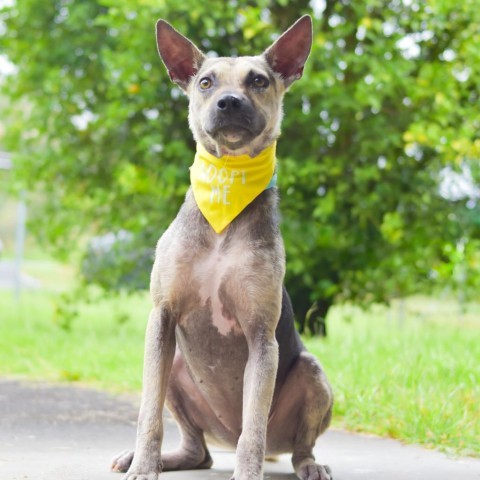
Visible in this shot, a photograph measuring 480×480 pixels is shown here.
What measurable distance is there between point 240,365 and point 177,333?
0.33m

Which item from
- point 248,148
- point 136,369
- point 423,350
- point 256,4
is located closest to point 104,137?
point 256,4

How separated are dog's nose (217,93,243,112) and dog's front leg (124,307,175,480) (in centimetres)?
95

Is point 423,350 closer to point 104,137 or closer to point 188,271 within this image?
point 188,271

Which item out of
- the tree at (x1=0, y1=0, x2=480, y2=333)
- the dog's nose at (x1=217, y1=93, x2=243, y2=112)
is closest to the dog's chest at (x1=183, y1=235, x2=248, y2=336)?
the dog's nose at (x1=217, y1=93, x2=243, y2=112)

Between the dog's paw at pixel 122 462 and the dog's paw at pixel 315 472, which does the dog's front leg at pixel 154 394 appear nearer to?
the dog's paw at pixel 122 462

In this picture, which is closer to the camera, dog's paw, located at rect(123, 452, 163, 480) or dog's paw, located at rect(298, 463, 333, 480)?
dog's paw, located at rect(123, 452, 163, 480)

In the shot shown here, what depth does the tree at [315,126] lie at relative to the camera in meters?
9.23

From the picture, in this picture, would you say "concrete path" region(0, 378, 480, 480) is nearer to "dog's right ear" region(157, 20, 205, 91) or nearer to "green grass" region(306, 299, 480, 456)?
"green grass" region(306, 299, 480, 456)

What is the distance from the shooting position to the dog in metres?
3.85

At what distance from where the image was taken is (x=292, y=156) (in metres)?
9.84

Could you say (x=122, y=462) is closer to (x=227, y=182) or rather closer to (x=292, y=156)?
(x=227, y=182)

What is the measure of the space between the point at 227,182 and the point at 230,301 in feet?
1.92

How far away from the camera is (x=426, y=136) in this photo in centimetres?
848

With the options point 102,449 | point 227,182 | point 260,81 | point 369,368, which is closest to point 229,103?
point 260,81
